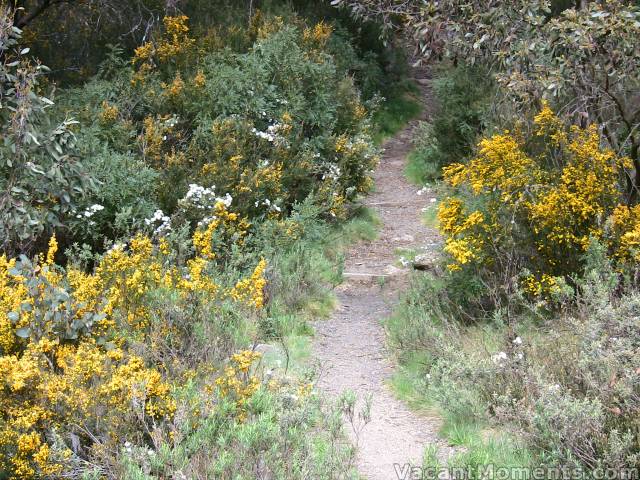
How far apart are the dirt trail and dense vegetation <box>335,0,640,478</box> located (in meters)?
0.22

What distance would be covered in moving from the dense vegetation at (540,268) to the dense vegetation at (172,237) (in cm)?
104

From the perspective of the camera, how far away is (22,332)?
16.1 ft

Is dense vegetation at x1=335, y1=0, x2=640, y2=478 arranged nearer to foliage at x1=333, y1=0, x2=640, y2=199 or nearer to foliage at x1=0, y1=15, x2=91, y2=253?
foliage at x1=333, y1=0, x2=640, y2=199

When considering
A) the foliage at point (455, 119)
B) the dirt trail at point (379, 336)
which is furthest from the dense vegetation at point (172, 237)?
the foliage at point (455, 119)

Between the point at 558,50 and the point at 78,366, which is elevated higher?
the point at 558,50

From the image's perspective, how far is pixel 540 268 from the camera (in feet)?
22.2

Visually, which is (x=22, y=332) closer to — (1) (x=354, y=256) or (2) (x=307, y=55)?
(1) (x=354, y=256)

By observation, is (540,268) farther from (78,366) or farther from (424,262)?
(78,366)

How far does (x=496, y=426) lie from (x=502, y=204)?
95.0 inches

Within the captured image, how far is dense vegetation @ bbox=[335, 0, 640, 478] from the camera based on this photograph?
4.59 metres

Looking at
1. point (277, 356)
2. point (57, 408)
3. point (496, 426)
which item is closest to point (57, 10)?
point (277, 356)

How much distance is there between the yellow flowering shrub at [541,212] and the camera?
6.42 meters

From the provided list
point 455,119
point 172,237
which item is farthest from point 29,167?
point 455,119

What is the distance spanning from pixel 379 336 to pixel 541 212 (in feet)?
6.27
